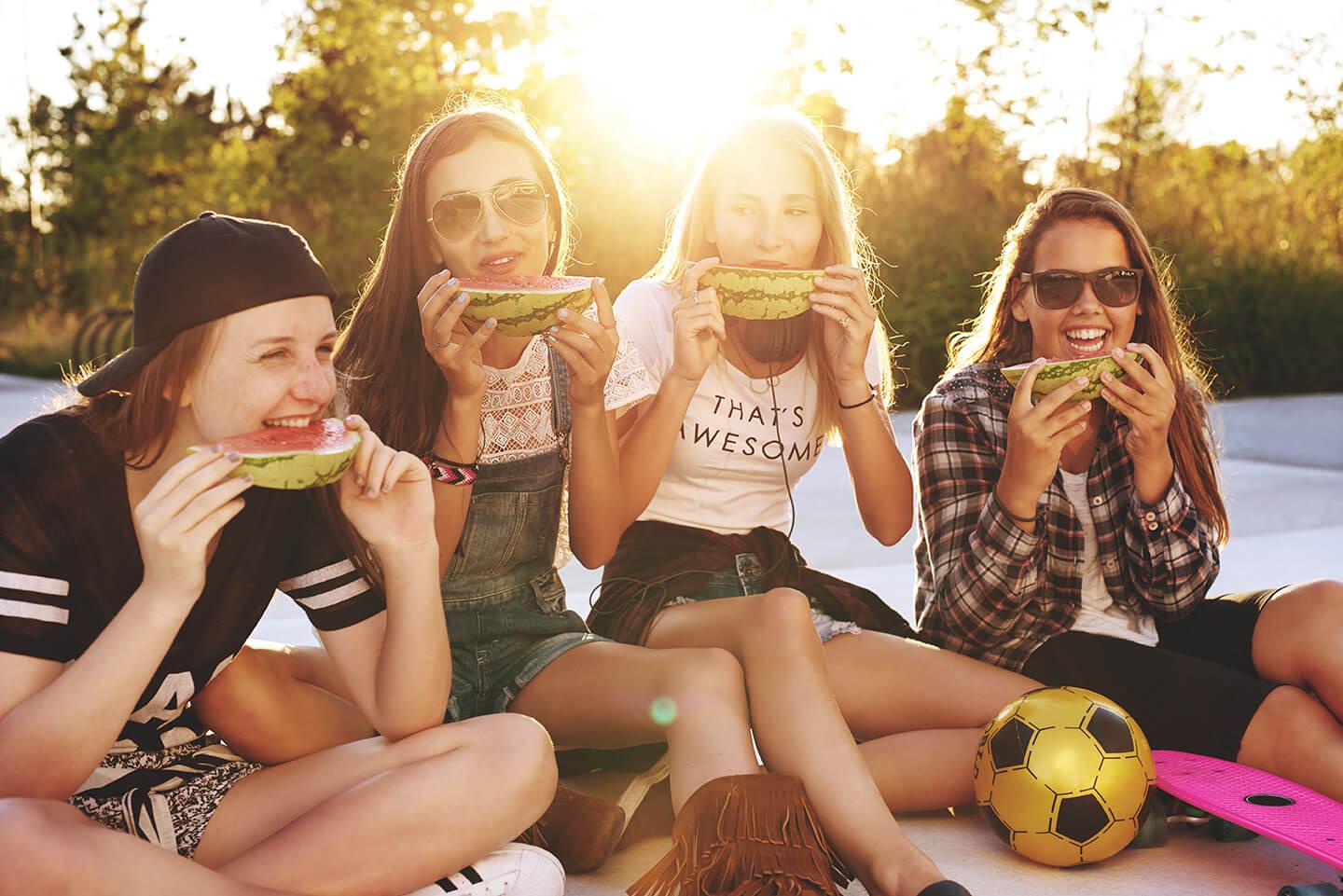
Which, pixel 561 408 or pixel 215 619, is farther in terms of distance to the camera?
pixel 561 408

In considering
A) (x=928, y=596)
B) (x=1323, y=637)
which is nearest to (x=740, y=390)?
(x=928, y=596)

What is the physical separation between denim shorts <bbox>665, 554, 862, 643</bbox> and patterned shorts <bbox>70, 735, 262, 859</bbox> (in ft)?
4.44

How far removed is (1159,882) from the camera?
331 cm

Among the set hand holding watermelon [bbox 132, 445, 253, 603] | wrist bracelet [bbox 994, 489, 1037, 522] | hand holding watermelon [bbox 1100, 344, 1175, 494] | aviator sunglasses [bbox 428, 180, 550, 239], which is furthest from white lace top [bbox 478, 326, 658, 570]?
hand holding watermelon [bbox 1100, 344, 1175, 494]

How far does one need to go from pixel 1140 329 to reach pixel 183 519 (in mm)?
3023

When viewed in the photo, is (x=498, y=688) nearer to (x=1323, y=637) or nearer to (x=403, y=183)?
(x=403, y=183)

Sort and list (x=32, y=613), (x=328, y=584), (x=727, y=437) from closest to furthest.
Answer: (x=32, y=613) < (x=328, y=584) < (x=727, y=437)

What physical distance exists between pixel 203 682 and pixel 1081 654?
2.43 meters

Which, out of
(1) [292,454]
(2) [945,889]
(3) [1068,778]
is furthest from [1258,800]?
(1) [292,454]

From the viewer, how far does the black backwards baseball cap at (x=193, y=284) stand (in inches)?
109

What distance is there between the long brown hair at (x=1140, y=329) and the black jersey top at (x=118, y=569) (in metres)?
2.26

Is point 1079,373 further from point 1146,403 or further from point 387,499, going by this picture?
point 387,499

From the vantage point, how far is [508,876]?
9.66 feet

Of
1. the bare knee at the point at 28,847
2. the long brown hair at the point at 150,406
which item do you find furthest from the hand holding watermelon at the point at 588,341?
the bare knee at the point at 28,847
